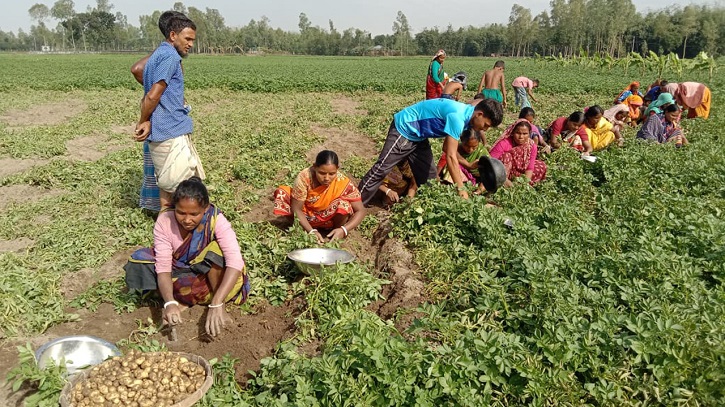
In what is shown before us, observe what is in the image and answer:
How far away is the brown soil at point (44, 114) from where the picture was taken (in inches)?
463

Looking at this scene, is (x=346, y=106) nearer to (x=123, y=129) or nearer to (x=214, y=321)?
(x=123, y=129)

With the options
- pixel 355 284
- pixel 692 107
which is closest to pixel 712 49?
pixel 692 107

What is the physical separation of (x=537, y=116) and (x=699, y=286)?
34.3ft

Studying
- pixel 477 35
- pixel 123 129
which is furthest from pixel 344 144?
pixel 477 35

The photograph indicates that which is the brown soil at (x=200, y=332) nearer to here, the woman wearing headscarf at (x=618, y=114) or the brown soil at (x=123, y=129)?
the brown soil at (x=123, y=129)

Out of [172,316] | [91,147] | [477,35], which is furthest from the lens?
[477,35]

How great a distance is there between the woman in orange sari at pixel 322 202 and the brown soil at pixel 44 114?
9.78 metres

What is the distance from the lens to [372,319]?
305 centimetres

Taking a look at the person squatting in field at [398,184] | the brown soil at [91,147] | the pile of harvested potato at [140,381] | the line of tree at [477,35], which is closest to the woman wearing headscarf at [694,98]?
the person squatting in field at [398,184]

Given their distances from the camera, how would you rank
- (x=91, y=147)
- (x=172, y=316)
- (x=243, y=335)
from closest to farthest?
1. (x=172, y=316)
2. (x=243, y=335)
3. (x=91, y=147)

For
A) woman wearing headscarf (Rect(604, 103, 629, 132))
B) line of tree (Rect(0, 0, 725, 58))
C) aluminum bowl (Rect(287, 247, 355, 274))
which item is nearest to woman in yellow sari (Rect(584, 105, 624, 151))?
woman wearing headscarf (Rect(604, 103, 629, 132))

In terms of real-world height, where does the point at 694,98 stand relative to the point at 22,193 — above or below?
above

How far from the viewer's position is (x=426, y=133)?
537 centimetres

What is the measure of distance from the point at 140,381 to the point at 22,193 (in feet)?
16.4
